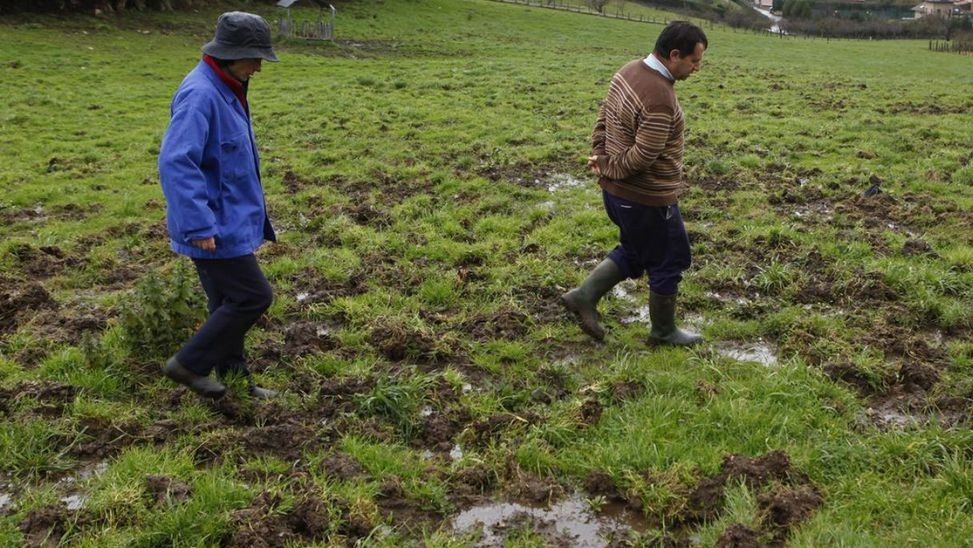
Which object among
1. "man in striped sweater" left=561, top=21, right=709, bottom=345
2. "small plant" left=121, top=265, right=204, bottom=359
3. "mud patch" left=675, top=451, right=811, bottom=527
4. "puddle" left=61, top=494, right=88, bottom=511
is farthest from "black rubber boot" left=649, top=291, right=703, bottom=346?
"puddle" left=61, top=494, right=88, bottom=511

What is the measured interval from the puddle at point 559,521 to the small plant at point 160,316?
2.94 metres

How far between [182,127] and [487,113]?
42.5 ft

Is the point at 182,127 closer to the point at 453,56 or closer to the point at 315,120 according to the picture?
the point at 315,120

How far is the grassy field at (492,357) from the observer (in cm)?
419

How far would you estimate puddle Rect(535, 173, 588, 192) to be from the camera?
37.1 feet

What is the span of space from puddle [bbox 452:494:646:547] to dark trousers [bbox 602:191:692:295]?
224 cm

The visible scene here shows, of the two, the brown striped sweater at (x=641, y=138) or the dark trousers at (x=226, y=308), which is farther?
the brown striped sweater at (x=641, y=138)

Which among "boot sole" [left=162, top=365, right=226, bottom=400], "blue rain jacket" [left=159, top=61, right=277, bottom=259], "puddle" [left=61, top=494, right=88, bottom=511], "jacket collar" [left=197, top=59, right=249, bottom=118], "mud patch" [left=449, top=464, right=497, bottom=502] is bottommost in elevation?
"puddle" [left=61, top=494, right=88, bottom=511]

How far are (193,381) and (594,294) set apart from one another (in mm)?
3282

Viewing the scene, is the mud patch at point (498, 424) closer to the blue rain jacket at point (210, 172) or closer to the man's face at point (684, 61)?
the blue rain jacket at point (210, 172)

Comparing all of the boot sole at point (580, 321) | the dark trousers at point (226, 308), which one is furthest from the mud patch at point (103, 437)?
the boot sole at point (580, 321)

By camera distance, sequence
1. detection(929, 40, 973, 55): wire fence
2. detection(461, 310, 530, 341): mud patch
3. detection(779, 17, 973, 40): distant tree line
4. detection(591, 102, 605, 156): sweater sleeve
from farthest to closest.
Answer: detection(779, 17, 973, 40): distant tree line, detection(929, 40, 973, 55): wire fence, detection(461, 310, 530, 341): mud patch, detection(591, 102, 605, 156): sweater sleeve

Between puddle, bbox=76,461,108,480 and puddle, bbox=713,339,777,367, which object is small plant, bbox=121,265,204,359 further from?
puddle, bbox=713,339,777,367

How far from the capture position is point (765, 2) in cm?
14950
